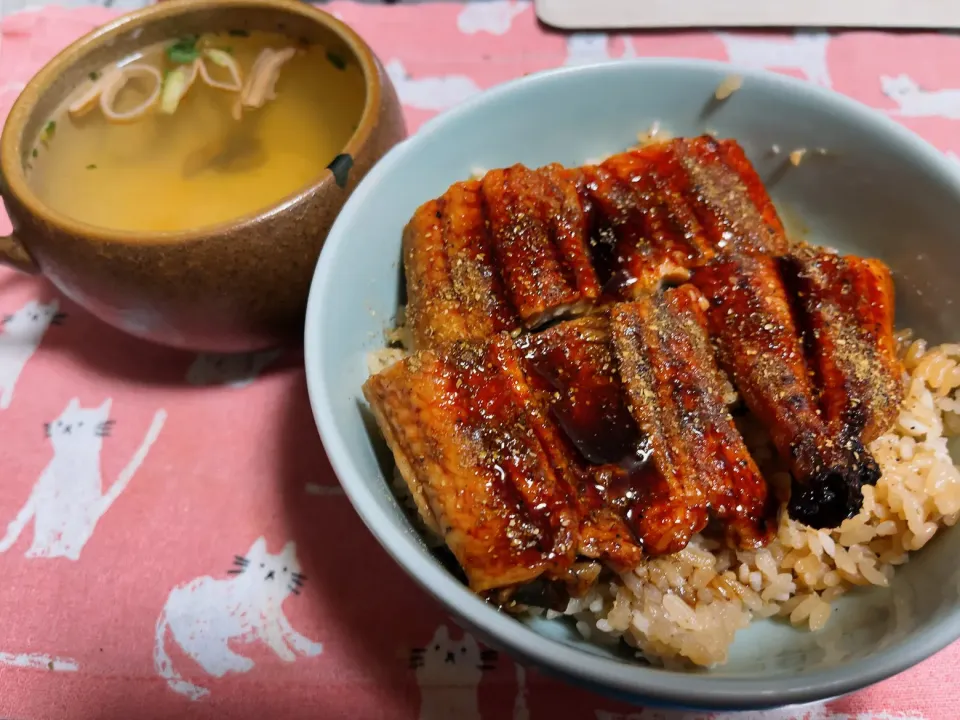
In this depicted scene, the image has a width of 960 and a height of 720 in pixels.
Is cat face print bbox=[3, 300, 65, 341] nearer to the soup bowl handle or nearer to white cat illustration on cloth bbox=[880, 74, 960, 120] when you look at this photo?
the soup bowl handle

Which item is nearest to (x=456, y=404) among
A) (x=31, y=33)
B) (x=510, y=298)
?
(x=510, y=298)

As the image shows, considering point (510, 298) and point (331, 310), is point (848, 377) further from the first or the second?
point (331, 310)

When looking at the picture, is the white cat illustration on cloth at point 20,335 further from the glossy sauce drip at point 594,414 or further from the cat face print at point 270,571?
the glossy sauce drip at point 594,414

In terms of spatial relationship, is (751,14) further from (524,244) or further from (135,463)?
(135,463)

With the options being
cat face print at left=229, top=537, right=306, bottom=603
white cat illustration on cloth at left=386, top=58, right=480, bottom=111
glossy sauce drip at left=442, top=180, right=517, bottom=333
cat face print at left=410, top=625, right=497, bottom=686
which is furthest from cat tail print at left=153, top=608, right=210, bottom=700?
white cat illustration on cloth at left=386, top=58, right=480, bottom=111

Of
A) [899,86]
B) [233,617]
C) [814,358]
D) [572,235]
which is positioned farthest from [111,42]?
[899,86]

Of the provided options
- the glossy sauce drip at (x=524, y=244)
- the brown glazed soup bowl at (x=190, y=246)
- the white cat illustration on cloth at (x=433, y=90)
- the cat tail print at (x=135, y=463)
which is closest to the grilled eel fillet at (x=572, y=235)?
the glossy sauce drip at (x=524, y=244)
